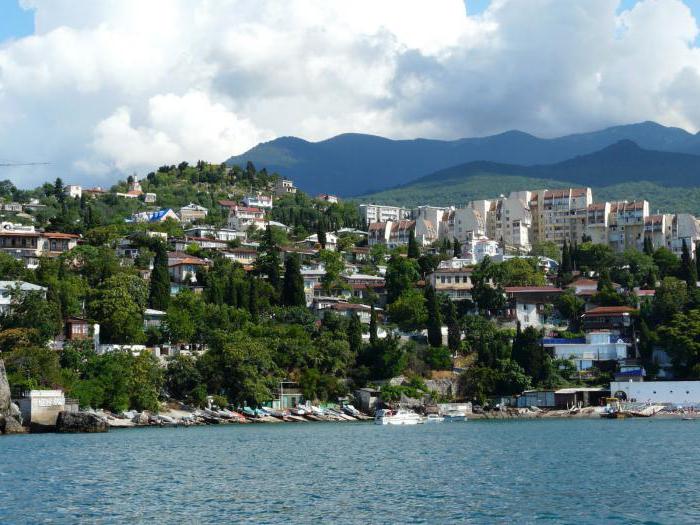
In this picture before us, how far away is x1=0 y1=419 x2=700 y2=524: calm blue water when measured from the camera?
1103 inches

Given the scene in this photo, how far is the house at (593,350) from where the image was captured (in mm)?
86312

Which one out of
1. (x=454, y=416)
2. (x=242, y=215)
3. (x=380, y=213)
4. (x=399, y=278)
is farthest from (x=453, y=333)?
(x=380, y=213)

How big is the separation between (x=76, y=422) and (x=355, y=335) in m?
26.9

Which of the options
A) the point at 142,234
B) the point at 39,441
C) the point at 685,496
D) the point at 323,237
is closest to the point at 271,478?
the point at 685,496

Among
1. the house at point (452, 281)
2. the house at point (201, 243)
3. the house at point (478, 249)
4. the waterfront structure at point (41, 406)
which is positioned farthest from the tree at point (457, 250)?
the waterfront structure at point (41, 406)

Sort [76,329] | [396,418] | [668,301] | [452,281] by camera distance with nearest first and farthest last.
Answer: [396,418] < [76,329] < [668,301] < [452,281]

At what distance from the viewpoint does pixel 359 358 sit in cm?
8062

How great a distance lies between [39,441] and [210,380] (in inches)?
835

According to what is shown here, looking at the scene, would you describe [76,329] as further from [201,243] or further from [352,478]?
[352,478]

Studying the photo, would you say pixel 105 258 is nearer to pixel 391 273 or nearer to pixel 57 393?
pixel 391 273

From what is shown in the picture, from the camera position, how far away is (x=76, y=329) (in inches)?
2933

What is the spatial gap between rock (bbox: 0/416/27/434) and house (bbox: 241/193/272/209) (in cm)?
9334

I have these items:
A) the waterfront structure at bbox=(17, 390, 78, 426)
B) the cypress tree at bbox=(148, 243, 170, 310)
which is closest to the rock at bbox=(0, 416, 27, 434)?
the waterfront structure at bbox=(17, 390, 78, 426)

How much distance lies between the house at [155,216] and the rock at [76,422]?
6968 centimetres
